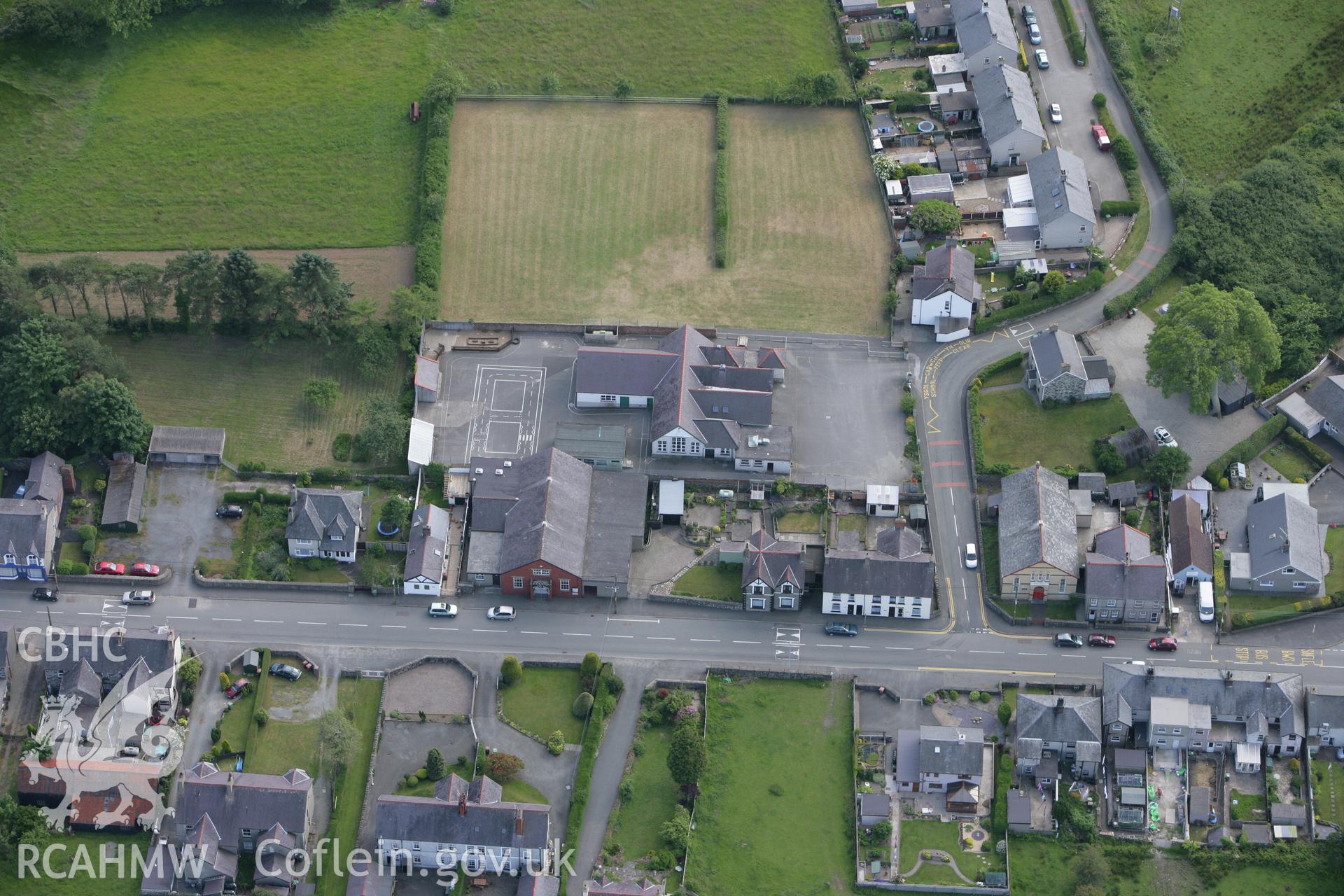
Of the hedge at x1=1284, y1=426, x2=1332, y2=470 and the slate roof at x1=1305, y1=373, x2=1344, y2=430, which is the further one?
the slate roof at x1=1305, y1=373, x2=1344, y2=430

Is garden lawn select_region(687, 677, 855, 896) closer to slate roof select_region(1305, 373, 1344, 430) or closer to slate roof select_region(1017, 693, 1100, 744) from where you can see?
slate roof select_region(1017, 693, 1100, 744)

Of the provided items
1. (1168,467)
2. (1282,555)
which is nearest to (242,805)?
(1168,467)

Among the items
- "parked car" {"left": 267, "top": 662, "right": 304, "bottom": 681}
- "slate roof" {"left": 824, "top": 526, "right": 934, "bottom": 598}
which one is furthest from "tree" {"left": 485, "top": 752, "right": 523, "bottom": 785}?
"slate roof" {"left": 824, "top": 526, "right": 934, "bottom": 598}

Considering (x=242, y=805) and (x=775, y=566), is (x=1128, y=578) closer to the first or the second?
(x=775, y=566)

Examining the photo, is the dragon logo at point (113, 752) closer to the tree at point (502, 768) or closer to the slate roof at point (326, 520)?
the slate roof at point (326, 520)

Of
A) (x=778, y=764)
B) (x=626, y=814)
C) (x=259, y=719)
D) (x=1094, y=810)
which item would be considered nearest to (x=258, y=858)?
(x=259, y=719)

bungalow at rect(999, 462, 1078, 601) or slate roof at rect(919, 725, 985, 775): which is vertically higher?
bungalow at rect(999, 462, 1078, 601)
